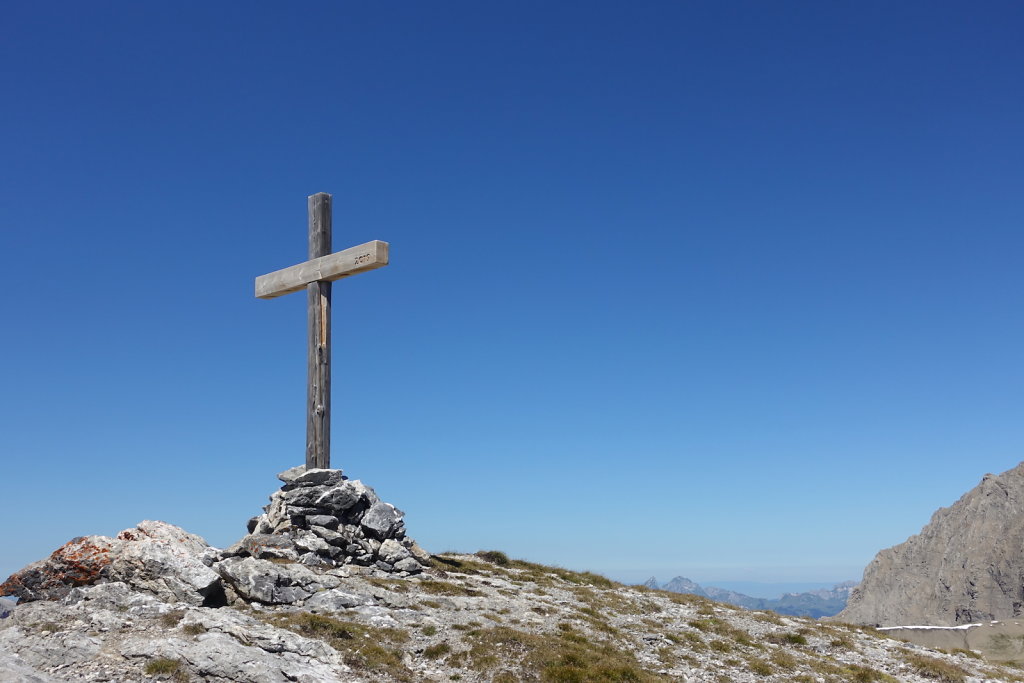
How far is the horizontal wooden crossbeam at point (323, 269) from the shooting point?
23.0 meters

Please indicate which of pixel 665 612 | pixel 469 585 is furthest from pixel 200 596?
pixel 665 612

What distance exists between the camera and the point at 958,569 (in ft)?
418

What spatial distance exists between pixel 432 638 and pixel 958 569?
13999 cm

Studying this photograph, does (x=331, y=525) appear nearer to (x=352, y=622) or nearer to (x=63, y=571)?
(x=352, y=622)

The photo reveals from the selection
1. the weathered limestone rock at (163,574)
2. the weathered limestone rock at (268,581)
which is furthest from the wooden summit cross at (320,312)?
the weathered limestone rock at (163,574)

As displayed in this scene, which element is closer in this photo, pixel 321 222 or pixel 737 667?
pixel 737 667

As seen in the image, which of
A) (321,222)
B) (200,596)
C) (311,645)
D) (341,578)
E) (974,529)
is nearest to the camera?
(311,645)

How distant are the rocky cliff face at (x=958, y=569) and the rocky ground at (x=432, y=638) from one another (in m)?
109

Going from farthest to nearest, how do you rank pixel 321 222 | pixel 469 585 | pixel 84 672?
pixel 321 222
pixel 469 585
pixel 84 672

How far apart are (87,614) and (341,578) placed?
22.5 ft

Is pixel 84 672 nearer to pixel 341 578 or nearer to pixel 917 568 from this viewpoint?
pixel 341 578

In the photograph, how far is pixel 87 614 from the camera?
15.1 m

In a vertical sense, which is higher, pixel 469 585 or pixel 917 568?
pixel 469 585

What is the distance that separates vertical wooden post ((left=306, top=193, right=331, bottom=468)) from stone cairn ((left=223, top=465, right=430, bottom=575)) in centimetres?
72
